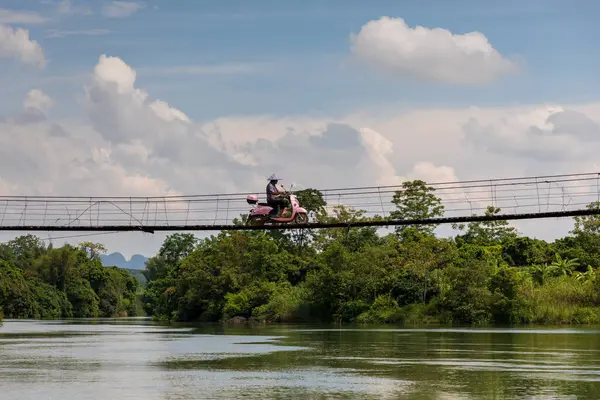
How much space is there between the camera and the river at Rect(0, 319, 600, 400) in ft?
69.9

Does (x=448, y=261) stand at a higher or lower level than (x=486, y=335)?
higher

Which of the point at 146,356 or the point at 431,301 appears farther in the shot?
the point at 431,301

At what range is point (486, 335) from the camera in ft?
138

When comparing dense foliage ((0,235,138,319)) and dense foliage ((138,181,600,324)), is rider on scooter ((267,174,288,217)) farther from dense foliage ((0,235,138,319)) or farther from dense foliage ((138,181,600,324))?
dense foliage ((0,235,138,319))

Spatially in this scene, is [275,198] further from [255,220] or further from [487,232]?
[487,232]

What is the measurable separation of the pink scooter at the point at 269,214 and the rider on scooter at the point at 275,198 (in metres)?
0.14

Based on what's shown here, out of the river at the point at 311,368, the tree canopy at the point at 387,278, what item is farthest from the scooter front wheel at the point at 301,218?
the tree canopy at the point at 387,278

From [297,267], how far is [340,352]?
136 ft

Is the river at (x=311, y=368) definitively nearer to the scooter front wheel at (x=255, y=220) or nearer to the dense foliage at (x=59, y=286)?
the scooter front wheel at (x=255, y=220)

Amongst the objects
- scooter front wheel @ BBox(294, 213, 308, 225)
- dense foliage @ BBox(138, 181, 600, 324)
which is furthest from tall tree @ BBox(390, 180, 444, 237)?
scooter front wheel @ BBox(294, 213, 308, 225)

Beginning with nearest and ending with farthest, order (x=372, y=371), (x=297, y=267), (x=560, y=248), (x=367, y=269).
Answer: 1. (x=372, y=371)
2. (x=367, y=269)
3. (x=560, y=248)
4. (x=297, y=267)

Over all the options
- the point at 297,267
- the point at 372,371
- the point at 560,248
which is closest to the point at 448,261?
the point at 560,248

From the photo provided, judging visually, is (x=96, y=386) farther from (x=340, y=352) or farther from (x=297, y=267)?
(x=297, y=267)

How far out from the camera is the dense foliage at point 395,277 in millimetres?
55594
